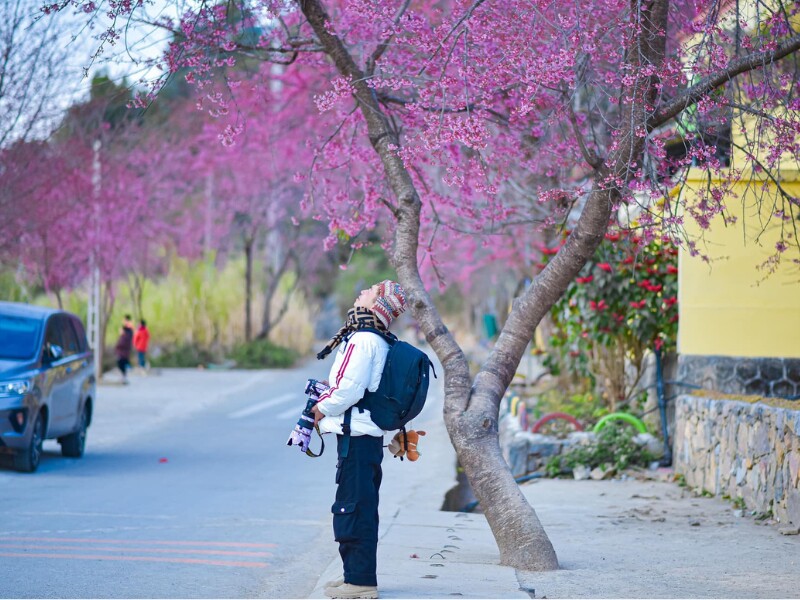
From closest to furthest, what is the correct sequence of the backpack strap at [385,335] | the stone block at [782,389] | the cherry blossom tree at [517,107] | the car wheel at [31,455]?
the backpack strap at [385,335] < the cherry blossom tree at [517,107] < the stone block at [782,389] < the car wheel at [31,455]

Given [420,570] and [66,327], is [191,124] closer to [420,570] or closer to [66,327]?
[66,327]

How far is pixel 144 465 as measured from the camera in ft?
46.6

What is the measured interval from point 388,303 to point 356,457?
89cm

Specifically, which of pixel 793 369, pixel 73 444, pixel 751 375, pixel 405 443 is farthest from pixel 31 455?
pixel 793 369

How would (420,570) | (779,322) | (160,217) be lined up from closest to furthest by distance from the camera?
(420,570)
(779,322)
(160,217)

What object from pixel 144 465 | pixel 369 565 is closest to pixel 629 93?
pixel 369 565

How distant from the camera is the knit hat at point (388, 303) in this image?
21.0ft

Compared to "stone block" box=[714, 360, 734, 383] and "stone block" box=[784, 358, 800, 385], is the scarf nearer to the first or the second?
"stone block" box=[714, 360, 734, 383]

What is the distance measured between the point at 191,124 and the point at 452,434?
29190 mm

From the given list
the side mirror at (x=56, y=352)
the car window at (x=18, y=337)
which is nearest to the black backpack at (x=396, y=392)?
the car window at (x=18, y=337)

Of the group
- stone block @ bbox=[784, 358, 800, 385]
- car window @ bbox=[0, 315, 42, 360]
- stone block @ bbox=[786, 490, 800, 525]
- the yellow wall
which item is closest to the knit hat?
stone block @ bbox=[786, 490, 800, 525]

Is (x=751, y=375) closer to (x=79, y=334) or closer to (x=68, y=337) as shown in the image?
(x=68, y=337)

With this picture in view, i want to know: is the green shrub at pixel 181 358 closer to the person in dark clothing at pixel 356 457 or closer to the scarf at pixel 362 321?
the scarf at pixel 362 321

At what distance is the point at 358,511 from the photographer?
6156 mm
